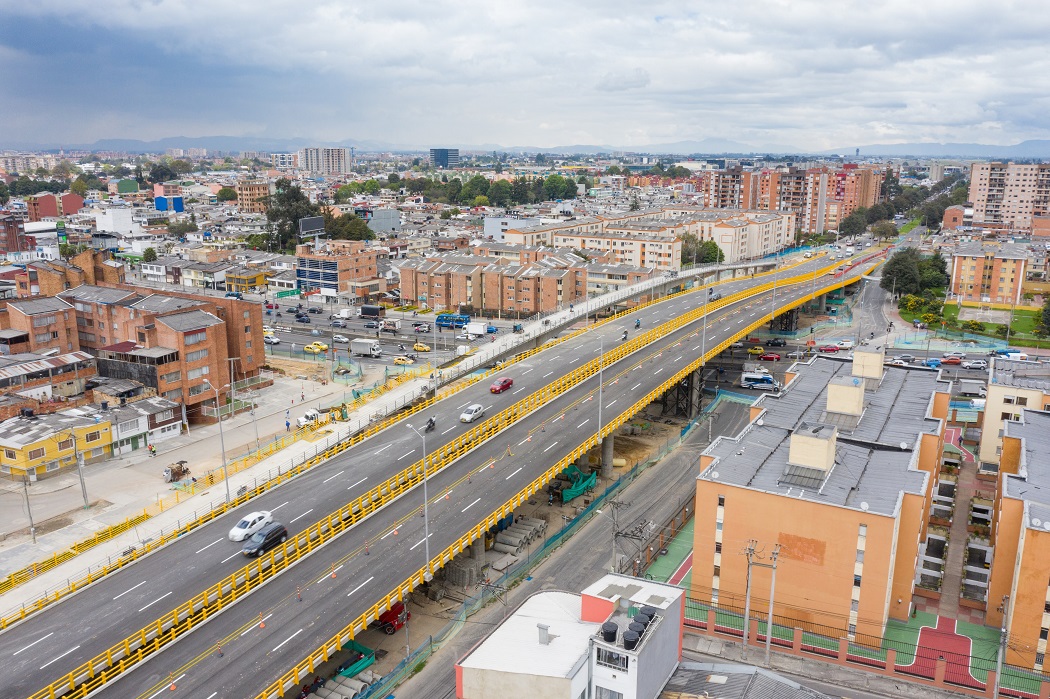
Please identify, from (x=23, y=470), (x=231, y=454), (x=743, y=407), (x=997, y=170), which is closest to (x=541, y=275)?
(x=743, y=407)

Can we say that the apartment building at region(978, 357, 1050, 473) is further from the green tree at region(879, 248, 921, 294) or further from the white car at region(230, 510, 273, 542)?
the green tree at region(879, 248, 921, 294)

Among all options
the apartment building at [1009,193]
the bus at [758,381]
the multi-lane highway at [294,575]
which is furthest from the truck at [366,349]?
the apartment building at [1009,193]

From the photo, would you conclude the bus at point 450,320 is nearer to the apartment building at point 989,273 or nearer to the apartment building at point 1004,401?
the apartment building at point 1004,401

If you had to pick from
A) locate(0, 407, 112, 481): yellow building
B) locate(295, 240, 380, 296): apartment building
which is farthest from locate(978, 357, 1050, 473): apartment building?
locate(295, 240, 380, 296): apartment building

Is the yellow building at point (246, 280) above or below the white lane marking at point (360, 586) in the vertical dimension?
above

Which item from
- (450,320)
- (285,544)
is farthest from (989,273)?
(285,544)

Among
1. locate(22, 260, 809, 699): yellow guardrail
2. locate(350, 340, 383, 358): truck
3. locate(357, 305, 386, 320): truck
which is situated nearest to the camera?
locate(22, 260, 809, 699): yellow guardrail

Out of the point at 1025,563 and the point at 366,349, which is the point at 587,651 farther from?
the point at 366,349
